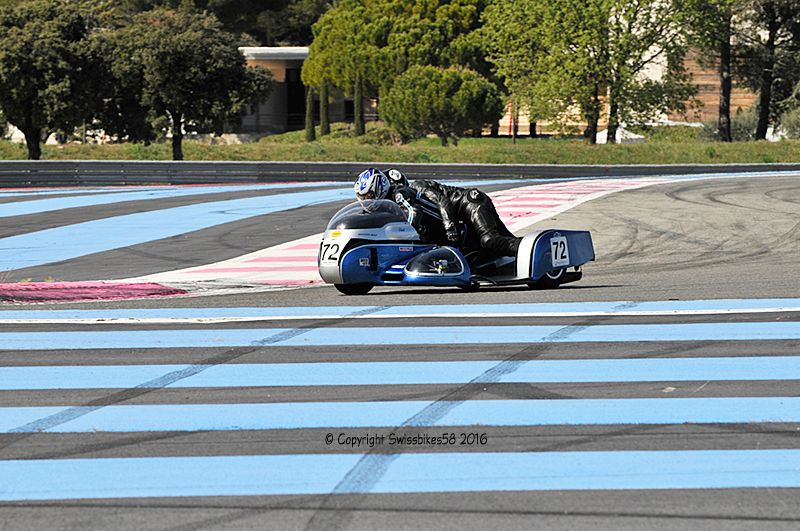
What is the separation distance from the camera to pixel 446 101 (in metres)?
53.7

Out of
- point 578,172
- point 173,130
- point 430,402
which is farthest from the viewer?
point 173,130

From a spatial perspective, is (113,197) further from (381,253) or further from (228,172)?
(381,253)

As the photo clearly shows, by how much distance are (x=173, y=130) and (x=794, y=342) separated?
4011 centimetres

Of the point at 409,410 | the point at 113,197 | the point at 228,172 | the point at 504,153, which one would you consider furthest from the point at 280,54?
the point at 409,410

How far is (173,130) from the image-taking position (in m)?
44.2

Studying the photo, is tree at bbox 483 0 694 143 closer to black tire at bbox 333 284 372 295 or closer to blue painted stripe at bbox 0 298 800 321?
black tire at bbox 333 284 372 295

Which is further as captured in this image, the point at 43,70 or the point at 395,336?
the point at 43,70

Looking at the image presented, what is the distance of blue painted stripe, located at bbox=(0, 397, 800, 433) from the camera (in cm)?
528

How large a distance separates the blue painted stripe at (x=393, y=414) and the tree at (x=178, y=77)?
39525 millimetres

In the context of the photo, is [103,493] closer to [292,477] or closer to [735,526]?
[292,477]

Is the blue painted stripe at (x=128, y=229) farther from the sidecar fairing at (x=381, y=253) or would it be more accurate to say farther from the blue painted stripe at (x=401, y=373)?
the blue painted stripe at (x=401, y=373)

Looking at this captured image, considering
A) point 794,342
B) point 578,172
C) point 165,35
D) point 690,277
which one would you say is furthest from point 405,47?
point 794,342

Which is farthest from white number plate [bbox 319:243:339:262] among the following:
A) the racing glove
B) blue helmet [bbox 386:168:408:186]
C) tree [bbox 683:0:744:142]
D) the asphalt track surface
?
tree [bbox 683:0:744:142]

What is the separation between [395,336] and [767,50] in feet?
169
